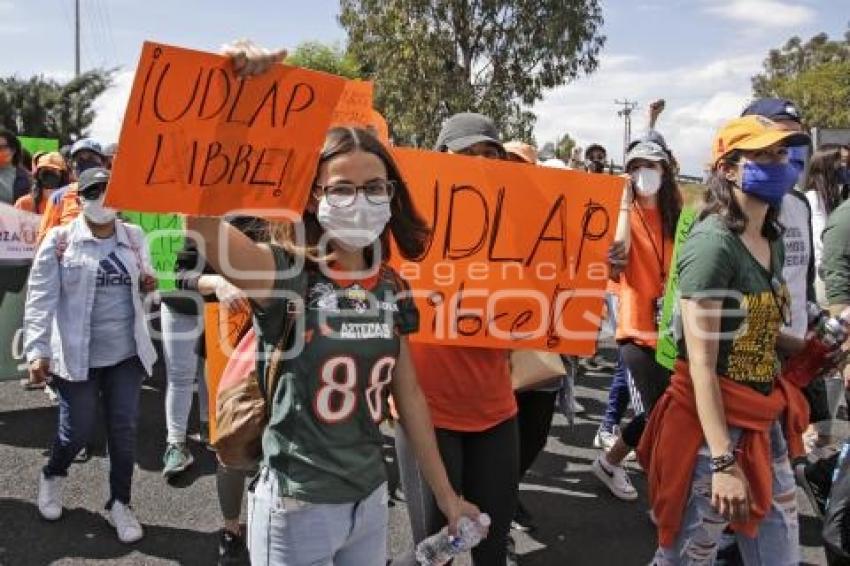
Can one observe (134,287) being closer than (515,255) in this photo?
No

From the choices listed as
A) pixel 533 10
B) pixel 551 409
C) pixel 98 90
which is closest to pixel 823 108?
pixel 533 10

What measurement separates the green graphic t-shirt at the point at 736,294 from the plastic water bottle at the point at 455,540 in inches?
34.1

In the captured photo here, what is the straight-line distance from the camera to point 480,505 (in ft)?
8.82

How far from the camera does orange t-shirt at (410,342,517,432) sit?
266 centimetres

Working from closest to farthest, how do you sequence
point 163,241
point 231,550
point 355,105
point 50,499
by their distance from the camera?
point 355,105 < point 231,550 < point 50,499 < point 163,241

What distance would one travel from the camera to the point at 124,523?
3.83 m

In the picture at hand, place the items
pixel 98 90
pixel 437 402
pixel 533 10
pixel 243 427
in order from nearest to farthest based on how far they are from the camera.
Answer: pixel 243 427 < pixel 437 402 < pixel 533 10 < pixel 98 90

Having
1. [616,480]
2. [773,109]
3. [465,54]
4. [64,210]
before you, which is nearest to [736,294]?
[773,109]

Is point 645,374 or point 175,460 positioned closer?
point 645,374

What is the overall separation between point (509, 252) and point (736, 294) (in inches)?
32.3

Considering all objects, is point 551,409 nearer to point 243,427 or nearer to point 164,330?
point 243,427

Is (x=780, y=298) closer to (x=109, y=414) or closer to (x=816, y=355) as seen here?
(x=816, y=355)

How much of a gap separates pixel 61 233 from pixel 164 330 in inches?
39.9

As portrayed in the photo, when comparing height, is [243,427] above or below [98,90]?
below
